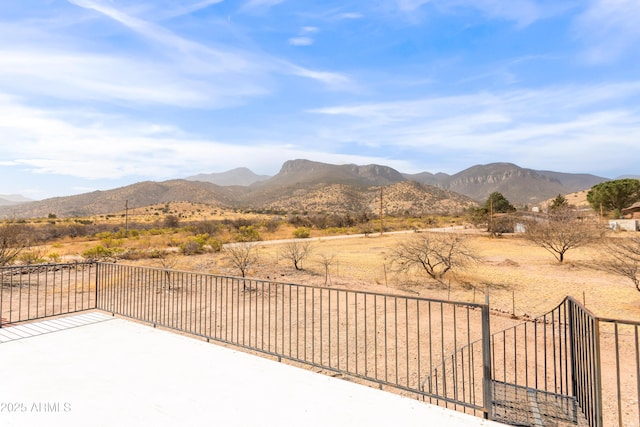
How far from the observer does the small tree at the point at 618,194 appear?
50.1m

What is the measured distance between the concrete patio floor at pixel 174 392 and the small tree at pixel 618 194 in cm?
6023

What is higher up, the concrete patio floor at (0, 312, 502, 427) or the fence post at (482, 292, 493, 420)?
the fence post at (482, 292, 493, 420)

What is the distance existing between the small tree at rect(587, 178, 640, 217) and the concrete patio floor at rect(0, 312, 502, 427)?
60.2 m

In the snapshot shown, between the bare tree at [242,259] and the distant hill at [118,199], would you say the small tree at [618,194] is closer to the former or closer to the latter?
the bare tree at [242,259]

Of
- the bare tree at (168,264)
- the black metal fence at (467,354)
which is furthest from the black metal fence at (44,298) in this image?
the bare tree at (168,264)

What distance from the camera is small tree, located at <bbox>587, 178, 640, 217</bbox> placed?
164 ft

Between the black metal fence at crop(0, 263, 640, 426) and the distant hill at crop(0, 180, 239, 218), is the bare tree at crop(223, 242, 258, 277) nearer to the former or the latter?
the black metal fence at crop(0, 263, 640, 426)

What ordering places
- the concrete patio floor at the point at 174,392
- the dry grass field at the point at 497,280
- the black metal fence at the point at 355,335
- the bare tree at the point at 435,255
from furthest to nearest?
1. the bare tree at the point at 435,255
2. the dry grass field at the point at 497,280
3. the black metal fence at the point at 355,335
4. the concrete patio floor at the point at 174,392

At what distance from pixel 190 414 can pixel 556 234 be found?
76.5 ft

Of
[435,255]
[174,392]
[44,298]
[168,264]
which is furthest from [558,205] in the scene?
[174,392]

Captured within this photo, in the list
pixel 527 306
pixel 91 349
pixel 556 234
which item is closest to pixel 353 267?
pixel 527 306

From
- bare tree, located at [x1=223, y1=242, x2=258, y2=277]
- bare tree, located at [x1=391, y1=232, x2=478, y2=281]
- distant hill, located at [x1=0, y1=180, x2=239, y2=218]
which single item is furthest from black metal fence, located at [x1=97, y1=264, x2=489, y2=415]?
distant hill, located at [x1=0, y1=180, x2=239, y2=218]

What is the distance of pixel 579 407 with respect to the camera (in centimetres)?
407

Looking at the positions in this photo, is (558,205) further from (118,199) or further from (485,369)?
(118,199)
